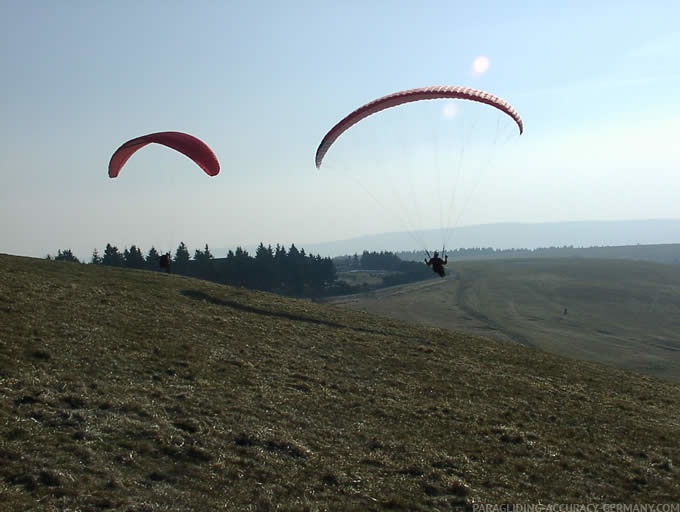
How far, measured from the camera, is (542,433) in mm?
17062

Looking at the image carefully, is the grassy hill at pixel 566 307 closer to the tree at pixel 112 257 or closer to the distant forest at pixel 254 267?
the distant forest at pixel 254 267

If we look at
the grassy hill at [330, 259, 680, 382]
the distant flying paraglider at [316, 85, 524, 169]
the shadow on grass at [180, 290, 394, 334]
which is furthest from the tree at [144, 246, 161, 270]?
the distant flying paraglider at [316, 85, 524, 169]

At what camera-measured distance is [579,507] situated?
12.2 metres

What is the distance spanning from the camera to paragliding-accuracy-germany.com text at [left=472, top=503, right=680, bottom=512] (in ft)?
38.5

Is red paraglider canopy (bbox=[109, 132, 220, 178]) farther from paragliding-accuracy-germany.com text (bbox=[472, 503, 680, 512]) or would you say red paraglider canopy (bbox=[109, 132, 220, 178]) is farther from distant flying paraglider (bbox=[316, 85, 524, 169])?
paragliding-accuracy-germany.com text (bbox=[472, 503, 680, 512])

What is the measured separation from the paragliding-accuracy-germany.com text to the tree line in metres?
85.1

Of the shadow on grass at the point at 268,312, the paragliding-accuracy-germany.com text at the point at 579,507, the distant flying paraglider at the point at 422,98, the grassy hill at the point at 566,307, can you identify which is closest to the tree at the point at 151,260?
the grassy hill at the point at 566,307

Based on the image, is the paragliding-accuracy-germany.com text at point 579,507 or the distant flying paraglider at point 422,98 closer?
the paragliding-accuracy-germany.com text at point 579,507

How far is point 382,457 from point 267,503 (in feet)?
12.1

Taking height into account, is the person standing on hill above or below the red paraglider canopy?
below

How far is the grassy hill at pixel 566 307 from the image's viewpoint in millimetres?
60281

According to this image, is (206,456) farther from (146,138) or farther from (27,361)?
(146,138)

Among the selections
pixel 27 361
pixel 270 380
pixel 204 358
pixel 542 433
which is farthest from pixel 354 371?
pixel 27 361

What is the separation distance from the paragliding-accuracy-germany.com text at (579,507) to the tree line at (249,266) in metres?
85.1
